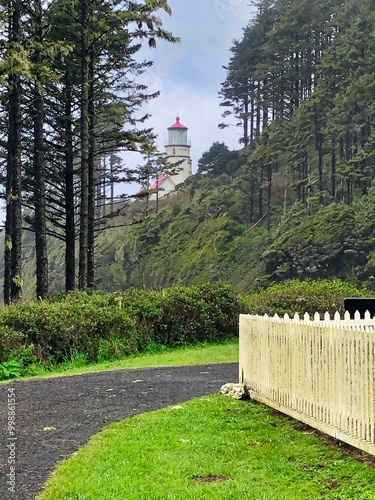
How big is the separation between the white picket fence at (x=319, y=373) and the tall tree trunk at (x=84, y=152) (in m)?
13.4

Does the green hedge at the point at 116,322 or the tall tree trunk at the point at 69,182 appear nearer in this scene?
the green hedge at the point at 116,322

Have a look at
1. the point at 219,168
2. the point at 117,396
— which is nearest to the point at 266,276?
the point at 219,168

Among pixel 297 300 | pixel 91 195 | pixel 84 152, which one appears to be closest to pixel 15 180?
pixel 84 152

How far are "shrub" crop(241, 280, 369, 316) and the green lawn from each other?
9.02 feet

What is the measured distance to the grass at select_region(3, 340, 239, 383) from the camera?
1215cm

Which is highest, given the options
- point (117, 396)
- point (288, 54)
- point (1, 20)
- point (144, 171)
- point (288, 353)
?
point (288, 54)

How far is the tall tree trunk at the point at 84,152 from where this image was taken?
20.9m

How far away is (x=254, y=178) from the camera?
54250mm

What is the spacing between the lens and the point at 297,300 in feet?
60.6

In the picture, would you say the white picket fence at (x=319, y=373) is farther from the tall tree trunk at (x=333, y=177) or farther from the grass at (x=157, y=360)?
the tall tree trunk at (x=333, y=177)


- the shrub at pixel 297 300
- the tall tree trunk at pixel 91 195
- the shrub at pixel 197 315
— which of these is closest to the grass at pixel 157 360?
the shrub at pixel 197 315

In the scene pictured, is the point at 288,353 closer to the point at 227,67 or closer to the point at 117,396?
the point at 117,396

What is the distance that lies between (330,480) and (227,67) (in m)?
61.4

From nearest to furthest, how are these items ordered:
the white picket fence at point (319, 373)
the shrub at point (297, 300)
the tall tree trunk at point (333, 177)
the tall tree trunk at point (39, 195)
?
1. the white picket fence at point (319, 373)
2. the shrub at point (297, 300)
3. the tall tree trunk at point (39, 195)
4. the tall tree trunk at point (333, 177)
